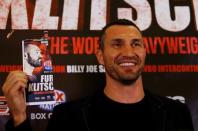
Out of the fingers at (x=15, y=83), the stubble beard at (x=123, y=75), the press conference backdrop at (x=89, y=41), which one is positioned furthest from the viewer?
the press conference backdrop at (x=89, y=41)

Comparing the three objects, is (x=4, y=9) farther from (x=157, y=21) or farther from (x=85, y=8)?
(x=157, y=21)

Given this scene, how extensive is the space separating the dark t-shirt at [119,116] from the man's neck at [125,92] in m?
0.02

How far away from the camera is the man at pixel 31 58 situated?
1.48 metres

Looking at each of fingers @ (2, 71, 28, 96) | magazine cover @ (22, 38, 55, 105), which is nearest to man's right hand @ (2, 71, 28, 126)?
fingers @ (2, 71, 28, 96)

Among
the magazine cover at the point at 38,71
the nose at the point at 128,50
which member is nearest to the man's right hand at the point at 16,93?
the magazine cover at the point at 38,71

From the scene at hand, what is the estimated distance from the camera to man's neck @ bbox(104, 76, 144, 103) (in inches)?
55.9

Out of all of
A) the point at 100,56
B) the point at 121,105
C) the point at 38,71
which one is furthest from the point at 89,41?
the point at 121,105

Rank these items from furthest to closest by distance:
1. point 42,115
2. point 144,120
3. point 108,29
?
1. point 42,115
2. point 108,29
3. point 144,120

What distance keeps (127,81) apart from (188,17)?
50cm

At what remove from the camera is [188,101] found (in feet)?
5.33

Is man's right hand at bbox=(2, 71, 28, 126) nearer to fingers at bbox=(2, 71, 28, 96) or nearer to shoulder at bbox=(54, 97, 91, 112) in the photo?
fingers at bbox=(2, 71, 28, 96)

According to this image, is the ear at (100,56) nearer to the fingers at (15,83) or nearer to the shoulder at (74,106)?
the shoulder at (74,106)

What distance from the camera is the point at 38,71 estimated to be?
1.52 metres

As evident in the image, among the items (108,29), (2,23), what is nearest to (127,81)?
(108,29)
